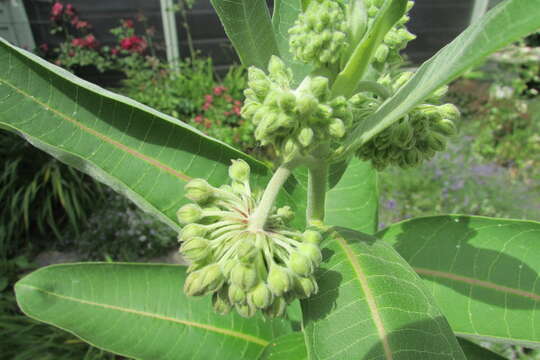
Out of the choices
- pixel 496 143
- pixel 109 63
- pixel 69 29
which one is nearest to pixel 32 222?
pixel 109 63

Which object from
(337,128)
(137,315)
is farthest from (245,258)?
(137,315)

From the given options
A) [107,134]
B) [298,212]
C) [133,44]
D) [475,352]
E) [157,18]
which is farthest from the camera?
[157,18]

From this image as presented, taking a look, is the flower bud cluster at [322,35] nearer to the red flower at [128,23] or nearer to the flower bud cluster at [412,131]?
the flower bud cluster at [412,131]

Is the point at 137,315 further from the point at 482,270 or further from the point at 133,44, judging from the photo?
the point at 133,44

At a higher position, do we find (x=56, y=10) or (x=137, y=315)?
(x=56, y=10)

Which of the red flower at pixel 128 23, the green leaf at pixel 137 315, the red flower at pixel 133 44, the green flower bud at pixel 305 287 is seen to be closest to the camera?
the green flower bud at pixel 305 287

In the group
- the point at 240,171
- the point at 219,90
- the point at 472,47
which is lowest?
the point at 240,171

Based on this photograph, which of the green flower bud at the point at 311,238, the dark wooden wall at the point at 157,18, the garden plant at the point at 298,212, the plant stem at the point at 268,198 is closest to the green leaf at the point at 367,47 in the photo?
the garden plant at the point at 298,212
